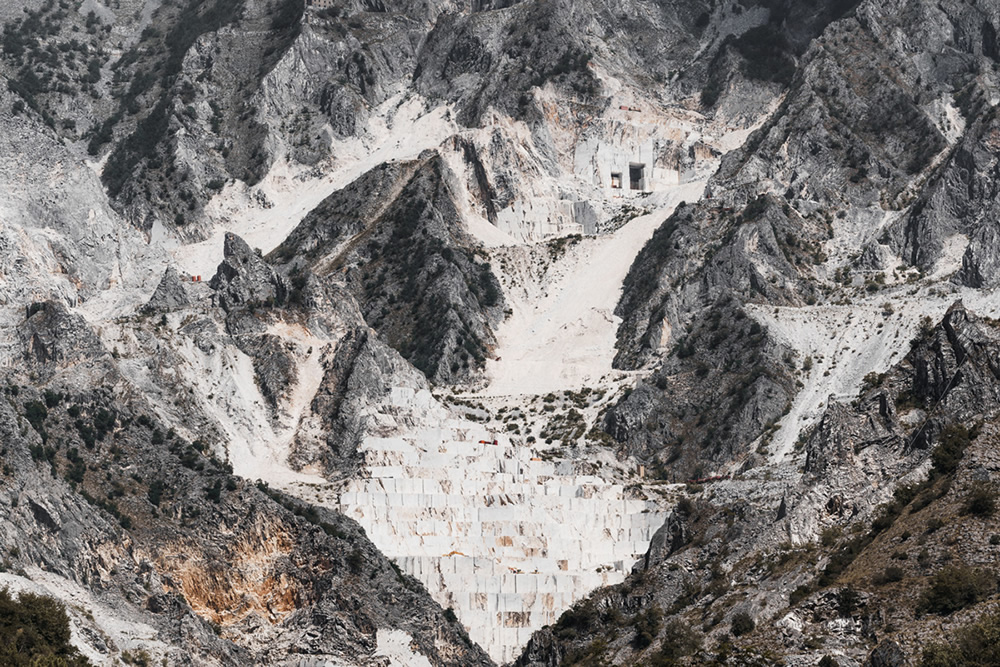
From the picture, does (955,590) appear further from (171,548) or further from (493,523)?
(493,523)

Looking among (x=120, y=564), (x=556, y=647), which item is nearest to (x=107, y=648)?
(x=120, y=564)

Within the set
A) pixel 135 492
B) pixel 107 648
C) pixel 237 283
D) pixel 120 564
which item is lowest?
pixel 107 648

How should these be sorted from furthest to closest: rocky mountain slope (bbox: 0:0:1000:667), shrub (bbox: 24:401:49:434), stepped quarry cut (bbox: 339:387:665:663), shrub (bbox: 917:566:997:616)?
stepped quarry cut (bbox: 339:387:665:663)
shrub (bbox: 24:401:49:434)
rocky mountain slope (bbox: 0:0:1000:667)
shrub (bbox: 917:566:997:616)

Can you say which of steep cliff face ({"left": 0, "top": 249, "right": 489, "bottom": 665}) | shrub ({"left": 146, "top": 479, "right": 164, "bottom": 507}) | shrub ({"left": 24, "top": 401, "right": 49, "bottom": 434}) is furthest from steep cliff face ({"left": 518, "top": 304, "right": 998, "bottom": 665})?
shrub ({"left": 24, "top": 401, "right": 49, "bottom": 434})

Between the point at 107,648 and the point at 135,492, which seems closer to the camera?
the point at 107,648

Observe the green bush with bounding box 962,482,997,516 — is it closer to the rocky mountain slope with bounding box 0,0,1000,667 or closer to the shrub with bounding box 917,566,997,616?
the rocky mountain slope with bounding box 0,0,1000,667

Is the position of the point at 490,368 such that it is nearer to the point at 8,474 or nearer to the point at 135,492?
the point at 135,492
